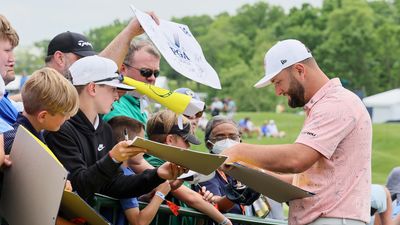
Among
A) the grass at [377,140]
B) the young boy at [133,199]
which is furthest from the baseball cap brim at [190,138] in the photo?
the grass at [377,140]

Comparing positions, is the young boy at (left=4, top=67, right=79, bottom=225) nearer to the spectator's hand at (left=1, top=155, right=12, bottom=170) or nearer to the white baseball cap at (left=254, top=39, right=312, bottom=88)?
the spectator's hand at (left=1, top=155, right=12, bottom=170)

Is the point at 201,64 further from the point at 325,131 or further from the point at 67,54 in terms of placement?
the point at 67,54

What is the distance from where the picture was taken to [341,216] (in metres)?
4.49

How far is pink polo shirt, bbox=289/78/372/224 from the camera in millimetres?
4504

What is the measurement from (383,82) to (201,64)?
2935 inches

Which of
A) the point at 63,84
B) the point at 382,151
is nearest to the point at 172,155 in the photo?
the point at 63,84

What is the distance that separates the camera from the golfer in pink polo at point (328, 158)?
4.50m

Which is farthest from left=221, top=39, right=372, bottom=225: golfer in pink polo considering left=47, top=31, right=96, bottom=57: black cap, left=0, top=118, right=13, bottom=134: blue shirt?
left=47, top=31, right=96, bottom=57: black cap

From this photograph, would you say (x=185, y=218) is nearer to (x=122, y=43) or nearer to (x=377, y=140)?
(x=122, y=43)

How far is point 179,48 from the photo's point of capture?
4594 mm

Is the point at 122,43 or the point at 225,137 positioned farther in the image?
the point at 225,137

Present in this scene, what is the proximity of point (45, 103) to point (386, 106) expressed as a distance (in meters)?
57.2

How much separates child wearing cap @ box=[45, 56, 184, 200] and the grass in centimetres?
1881

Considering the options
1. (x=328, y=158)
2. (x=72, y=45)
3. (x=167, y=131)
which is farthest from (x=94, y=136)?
(x=328, y=158)
